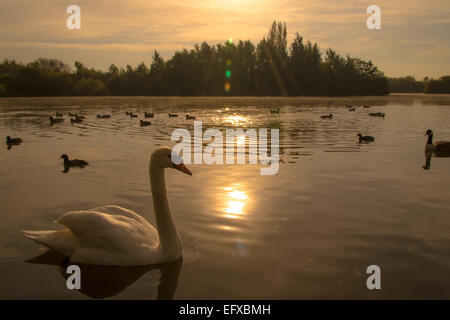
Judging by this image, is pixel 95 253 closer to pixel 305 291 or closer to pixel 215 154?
pixel 305 291

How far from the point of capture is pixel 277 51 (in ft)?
347

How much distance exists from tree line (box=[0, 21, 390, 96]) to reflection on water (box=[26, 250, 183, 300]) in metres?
99.5

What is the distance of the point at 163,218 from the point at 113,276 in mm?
1049

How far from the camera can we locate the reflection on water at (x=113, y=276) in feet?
17.5

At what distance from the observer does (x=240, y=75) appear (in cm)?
10712

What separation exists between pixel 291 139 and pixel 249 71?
3547 inches

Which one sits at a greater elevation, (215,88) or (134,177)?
(215,88)

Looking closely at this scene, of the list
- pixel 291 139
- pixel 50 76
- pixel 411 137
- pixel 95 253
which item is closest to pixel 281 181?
pixel 95 253

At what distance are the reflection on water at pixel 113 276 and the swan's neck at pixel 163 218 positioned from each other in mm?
268

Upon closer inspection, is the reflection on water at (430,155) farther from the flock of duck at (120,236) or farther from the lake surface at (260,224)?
the flock of duck at (120,236)

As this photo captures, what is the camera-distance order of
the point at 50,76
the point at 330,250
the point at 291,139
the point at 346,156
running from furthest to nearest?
the point at 50,76
the point at 291,139
the point at 346,156
the point at 330,250

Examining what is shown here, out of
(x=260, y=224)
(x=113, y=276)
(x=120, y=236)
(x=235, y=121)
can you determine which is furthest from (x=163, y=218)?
(x=235, y=121)

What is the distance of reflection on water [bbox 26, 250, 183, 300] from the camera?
532 centimetres

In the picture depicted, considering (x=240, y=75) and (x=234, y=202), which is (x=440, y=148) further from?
(x=240, y=75)
